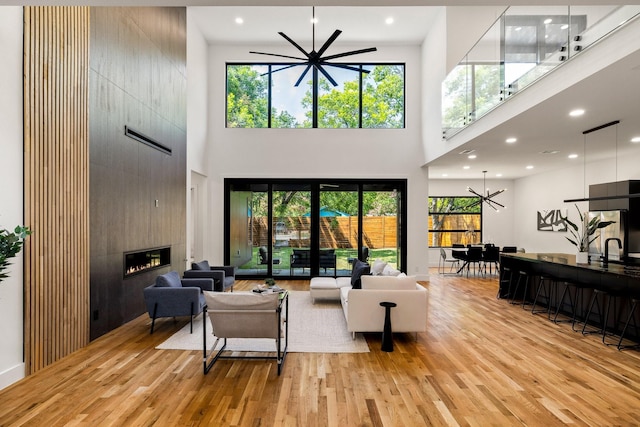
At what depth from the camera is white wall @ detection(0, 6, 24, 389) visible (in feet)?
11.3

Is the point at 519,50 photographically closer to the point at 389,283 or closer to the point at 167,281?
the point at 389,283

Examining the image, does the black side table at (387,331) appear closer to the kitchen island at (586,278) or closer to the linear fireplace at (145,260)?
the kitchen island at (586,278)

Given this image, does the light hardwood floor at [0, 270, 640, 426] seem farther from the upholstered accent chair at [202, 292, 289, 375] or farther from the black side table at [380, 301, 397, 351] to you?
the upholstered accent chair at [202, 292, 289, 375]

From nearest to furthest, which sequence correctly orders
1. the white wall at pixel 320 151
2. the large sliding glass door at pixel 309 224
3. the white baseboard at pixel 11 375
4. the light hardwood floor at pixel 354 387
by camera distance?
the light hardwood floor at pixel 354 387, the white baseboard at pixel 11 375, the white wall at pixel 320 151, the large sliding glass door at pixel 309 224

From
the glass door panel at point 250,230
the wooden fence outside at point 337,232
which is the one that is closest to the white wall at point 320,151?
the glass door panel at point 250,230

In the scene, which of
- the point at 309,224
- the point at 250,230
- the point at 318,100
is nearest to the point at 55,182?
the point at 250,230

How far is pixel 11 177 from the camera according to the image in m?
3.53

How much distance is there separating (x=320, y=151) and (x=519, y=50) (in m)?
5.81

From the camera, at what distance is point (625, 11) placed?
11.1 feet

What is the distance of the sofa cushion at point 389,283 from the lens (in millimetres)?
5098

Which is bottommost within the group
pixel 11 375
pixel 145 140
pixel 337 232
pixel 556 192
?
pixel 11 375

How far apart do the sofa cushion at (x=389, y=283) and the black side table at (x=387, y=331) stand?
0.42 meters

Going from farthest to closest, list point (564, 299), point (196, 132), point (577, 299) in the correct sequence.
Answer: point (196, 132)
point (564, 299)
point (577, 299)

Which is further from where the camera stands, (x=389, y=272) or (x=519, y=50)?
(x=389, y=272)
